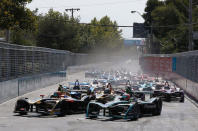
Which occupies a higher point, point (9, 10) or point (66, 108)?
point (9, 10)

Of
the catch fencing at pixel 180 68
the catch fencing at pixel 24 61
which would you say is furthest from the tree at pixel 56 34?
the catch fencing at pixel 24 61

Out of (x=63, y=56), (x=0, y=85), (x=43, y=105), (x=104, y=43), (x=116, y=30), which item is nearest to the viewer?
(x=43, y=105)

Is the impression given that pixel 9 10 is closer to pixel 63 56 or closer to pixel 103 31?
pixel 63 56

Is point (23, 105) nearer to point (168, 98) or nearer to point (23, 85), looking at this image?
point (168, 98)

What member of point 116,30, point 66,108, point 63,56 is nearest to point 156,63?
point 63,56

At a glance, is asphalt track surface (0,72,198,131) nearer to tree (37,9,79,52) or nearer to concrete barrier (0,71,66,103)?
concrete barrier (0,71,66,103)

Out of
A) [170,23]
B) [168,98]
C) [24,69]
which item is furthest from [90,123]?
[170,23]

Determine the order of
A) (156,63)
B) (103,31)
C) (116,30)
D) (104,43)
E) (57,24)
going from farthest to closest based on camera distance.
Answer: (116,30), (103,31), (104,43), (57,24), (156,63)

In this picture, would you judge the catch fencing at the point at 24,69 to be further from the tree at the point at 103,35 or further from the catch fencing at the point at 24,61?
the tree at the point at 103,35

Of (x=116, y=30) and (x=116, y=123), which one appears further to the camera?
(x=116, y=30)

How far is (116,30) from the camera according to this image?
19100cm

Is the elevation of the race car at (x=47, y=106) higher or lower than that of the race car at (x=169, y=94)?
higher

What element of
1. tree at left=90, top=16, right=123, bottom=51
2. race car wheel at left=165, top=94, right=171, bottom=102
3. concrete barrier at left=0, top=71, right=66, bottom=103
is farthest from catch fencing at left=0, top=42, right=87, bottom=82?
tree at left=90, top=16, right=123, bottom=51

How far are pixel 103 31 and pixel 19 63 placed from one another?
134m
